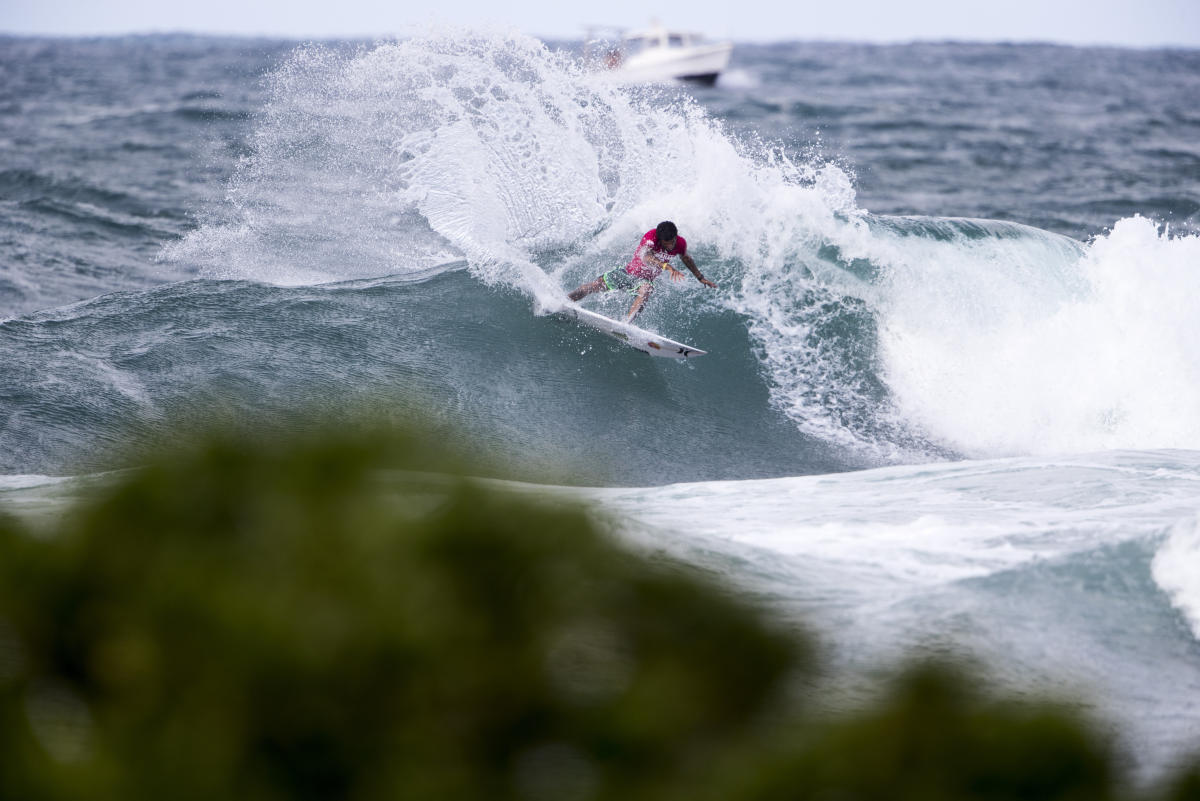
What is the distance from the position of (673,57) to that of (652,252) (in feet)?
139

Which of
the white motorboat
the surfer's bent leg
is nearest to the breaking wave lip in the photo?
the surfer's bent leg

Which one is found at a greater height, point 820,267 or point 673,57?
point 673,57

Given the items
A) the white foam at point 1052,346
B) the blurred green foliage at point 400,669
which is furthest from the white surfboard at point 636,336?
the blurred green foliage at point 400,669

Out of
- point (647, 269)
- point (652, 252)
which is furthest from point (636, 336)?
point (652, 252)

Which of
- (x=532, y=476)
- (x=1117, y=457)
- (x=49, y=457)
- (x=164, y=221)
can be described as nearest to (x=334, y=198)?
(x=164, y=221)

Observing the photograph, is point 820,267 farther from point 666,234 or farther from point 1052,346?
point 1052,346

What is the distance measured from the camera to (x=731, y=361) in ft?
37.2

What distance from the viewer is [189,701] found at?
1252mm

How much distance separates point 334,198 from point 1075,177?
1789 centimetres

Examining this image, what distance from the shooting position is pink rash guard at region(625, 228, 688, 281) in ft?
35.1

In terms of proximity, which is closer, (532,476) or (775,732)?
(775,732)

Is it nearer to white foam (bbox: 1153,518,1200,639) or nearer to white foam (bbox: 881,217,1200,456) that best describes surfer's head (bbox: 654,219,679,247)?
white foam (bbox: 881,217,1200,456)

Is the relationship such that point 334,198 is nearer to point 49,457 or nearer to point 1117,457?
point 49,457

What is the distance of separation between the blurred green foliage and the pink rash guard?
939 cm
